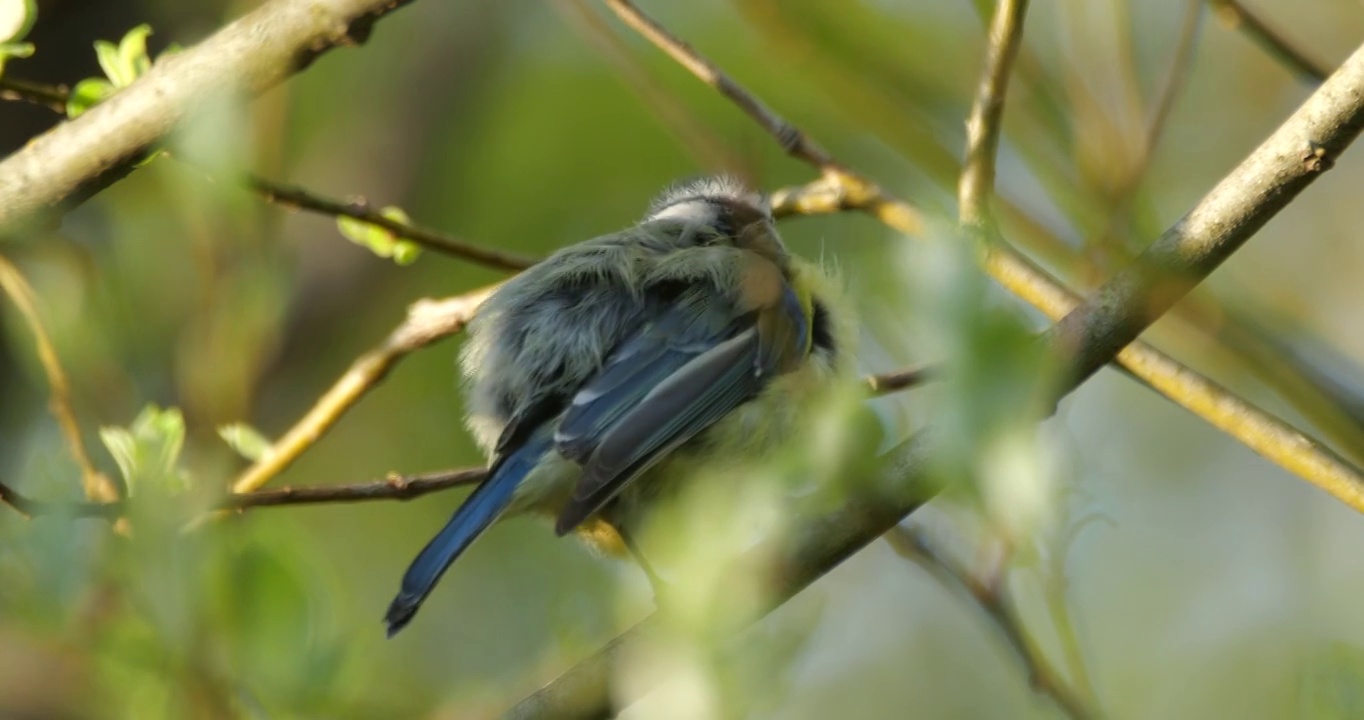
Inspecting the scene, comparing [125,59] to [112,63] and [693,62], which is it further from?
[693,62]

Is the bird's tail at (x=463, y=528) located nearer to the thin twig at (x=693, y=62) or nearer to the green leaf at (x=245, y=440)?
the green leaf at (x=245, y=440)

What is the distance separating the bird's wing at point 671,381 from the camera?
239 centimetres

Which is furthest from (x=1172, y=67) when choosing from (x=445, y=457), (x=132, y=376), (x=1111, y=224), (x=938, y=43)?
(x=445, y=457)

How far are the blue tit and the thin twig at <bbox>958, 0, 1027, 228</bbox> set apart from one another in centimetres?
55

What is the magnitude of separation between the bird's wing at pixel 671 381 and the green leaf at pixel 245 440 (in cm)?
54

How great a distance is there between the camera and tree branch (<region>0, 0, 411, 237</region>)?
2.09 m

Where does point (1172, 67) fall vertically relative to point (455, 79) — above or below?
above

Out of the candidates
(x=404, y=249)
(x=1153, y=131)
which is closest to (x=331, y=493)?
(x=404, y=249)

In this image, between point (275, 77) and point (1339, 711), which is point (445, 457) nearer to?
point (275, 77)

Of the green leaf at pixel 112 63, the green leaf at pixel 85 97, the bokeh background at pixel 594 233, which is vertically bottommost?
the bokeh background at pixel 594 233

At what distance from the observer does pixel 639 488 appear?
2.60m

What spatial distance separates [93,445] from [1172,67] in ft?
7.74

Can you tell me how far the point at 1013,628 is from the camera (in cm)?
163

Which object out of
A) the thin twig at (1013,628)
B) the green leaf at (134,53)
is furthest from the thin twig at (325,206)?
the thin twig at (1013,628)
